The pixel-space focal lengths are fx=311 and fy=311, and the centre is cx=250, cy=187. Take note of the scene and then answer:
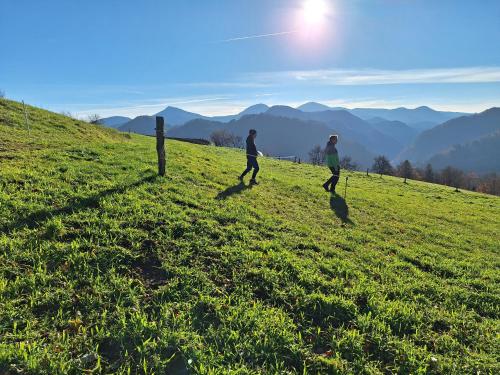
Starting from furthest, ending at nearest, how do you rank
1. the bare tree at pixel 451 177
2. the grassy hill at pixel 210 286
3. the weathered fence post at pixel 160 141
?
the bare tree at pixel 451 177
the weathered fence post at pixel 160 141
the grassy hill at pixel 210 286

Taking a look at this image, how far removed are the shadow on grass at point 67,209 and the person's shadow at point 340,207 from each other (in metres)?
7.32

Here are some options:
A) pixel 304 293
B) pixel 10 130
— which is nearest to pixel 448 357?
pixel 304 293

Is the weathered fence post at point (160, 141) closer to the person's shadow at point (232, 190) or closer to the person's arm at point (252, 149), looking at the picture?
the person's shadow at point (232, 190)

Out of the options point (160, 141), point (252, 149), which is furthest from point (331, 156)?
point (160, 141)

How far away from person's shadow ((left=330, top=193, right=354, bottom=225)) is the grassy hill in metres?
0.93

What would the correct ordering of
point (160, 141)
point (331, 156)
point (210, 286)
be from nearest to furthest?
point (210, 286) < point (160, 141) < point (331, 156)

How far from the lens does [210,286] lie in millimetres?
5707

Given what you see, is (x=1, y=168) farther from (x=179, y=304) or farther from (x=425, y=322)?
(x=425, y=322)

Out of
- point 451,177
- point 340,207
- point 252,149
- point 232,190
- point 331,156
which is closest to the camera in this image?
point 232,190

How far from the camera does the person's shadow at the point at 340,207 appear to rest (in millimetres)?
11483

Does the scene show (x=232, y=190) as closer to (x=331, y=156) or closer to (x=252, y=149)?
(x=252, y=149)

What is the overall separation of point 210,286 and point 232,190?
6.38 meters

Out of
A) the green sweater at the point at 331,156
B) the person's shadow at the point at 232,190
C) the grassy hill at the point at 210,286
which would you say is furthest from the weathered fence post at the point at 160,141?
the green sweater at the point at 331,156

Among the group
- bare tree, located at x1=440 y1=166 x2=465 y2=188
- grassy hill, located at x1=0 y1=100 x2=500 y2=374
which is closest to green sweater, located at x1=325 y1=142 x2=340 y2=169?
grassy hill, located at x1=0 y1=100 x2=500 y2=374
